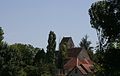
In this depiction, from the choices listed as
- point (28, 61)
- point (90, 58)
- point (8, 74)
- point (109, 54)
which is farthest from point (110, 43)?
point (90, 58)

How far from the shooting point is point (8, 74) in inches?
3194

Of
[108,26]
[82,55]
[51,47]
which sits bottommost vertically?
[108,26]

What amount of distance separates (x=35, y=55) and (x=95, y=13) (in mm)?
38009

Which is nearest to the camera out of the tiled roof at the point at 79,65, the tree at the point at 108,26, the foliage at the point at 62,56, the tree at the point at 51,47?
the tree at the point at 108,26

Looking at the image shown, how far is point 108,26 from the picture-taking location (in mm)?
55375

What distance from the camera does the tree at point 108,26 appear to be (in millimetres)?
54344

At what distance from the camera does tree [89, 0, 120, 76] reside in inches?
2140

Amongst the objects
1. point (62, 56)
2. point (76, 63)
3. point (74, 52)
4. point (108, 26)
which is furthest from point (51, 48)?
point (108, 26)

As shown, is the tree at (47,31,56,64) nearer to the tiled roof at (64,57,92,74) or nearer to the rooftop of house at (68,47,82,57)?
the tiled roof at (64,57,92,74)

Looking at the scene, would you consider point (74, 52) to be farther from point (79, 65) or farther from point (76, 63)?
point (79, 65)

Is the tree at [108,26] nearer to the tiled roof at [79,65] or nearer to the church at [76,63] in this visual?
the church at [76,63]

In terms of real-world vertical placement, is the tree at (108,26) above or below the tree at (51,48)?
below

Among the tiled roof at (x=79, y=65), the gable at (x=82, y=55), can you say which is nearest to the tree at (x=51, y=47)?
the tiled roof at (x=79, y=65)

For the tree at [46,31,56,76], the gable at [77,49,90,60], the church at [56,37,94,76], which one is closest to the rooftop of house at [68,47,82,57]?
the church at [56,37,94,76]
